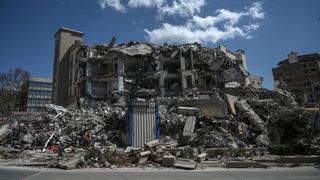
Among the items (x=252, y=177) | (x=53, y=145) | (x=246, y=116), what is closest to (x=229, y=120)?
(x=246, y=116)

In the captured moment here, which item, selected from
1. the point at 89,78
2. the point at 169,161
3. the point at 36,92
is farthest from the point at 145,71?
the point at 36,92

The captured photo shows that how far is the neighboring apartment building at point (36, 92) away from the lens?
73.6 m

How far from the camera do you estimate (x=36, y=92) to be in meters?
77.2

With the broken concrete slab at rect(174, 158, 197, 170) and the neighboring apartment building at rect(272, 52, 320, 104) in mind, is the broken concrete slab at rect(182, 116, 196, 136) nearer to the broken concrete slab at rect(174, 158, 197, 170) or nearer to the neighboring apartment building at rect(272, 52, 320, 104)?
the broken concrete slab at rect(174, 158, 197, 170)

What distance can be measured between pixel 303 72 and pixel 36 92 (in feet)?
249

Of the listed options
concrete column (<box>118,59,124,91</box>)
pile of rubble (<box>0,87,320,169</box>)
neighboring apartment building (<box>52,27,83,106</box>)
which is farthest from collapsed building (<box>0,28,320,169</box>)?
neighboring apartment building (<box>52,27,83,106</box>)

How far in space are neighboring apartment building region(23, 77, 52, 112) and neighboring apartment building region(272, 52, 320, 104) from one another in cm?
6621

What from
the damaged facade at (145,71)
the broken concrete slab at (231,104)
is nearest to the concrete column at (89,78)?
the damaged facade at (145,71)

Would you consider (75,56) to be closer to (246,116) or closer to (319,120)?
(246,116)

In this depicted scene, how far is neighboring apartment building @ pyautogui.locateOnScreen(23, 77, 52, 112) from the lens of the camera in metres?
73.6

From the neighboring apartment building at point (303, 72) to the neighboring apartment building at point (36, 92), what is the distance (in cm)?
6621

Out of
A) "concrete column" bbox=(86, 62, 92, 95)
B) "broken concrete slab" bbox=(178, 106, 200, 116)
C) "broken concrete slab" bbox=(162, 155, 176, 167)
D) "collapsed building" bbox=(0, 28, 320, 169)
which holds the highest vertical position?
"concrete column" bbox=(86, 62, 92, 95)

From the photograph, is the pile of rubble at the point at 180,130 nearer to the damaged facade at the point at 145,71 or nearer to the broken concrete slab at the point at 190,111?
the broken concrete slab at the point at 190,111

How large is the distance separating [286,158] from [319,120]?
136 inches
